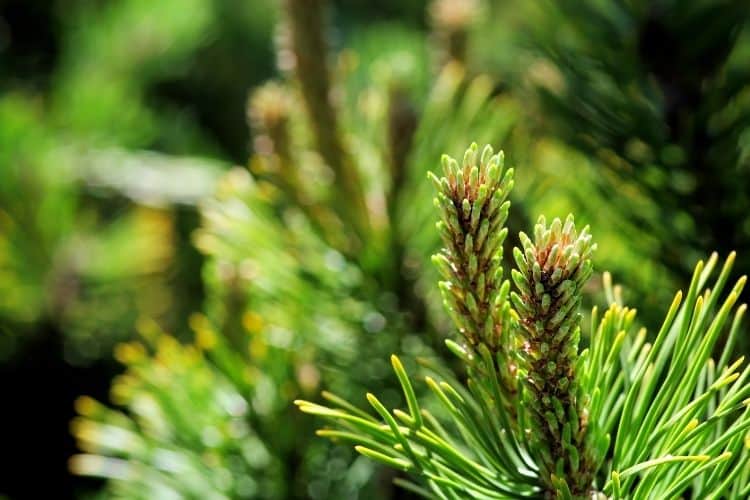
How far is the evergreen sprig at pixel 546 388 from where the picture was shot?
0.22 metres

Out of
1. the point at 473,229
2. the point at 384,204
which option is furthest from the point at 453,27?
the point at 473,229

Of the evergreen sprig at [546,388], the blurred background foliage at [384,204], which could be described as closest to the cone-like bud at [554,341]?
the evergreen sprig at [546,388]

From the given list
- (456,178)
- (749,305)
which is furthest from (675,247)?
(456,178)

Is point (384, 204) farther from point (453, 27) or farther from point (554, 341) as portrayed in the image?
point (554, 341)

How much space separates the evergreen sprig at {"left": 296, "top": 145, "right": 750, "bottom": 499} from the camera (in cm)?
22

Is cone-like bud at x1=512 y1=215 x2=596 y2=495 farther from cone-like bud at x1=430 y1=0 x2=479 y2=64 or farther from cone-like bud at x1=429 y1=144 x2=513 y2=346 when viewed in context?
cone-like bud at x1=430 y1=0 x2=479 y2=64

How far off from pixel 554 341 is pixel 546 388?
0.05ft

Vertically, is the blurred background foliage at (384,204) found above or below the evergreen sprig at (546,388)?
above

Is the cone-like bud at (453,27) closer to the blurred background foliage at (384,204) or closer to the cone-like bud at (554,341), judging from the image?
the blurred background foliage at (384,204)

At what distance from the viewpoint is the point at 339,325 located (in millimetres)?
415

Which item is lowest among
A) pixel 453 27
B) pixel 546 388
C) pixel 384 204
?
pixel 546 388

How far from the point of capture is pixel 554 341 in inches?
8.7

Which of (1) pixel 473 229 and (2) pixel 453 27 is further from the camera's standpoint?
(2) pixel 453 27

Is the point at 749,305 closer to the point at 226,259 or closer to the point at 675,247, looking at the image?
Result: the point at 675,247
